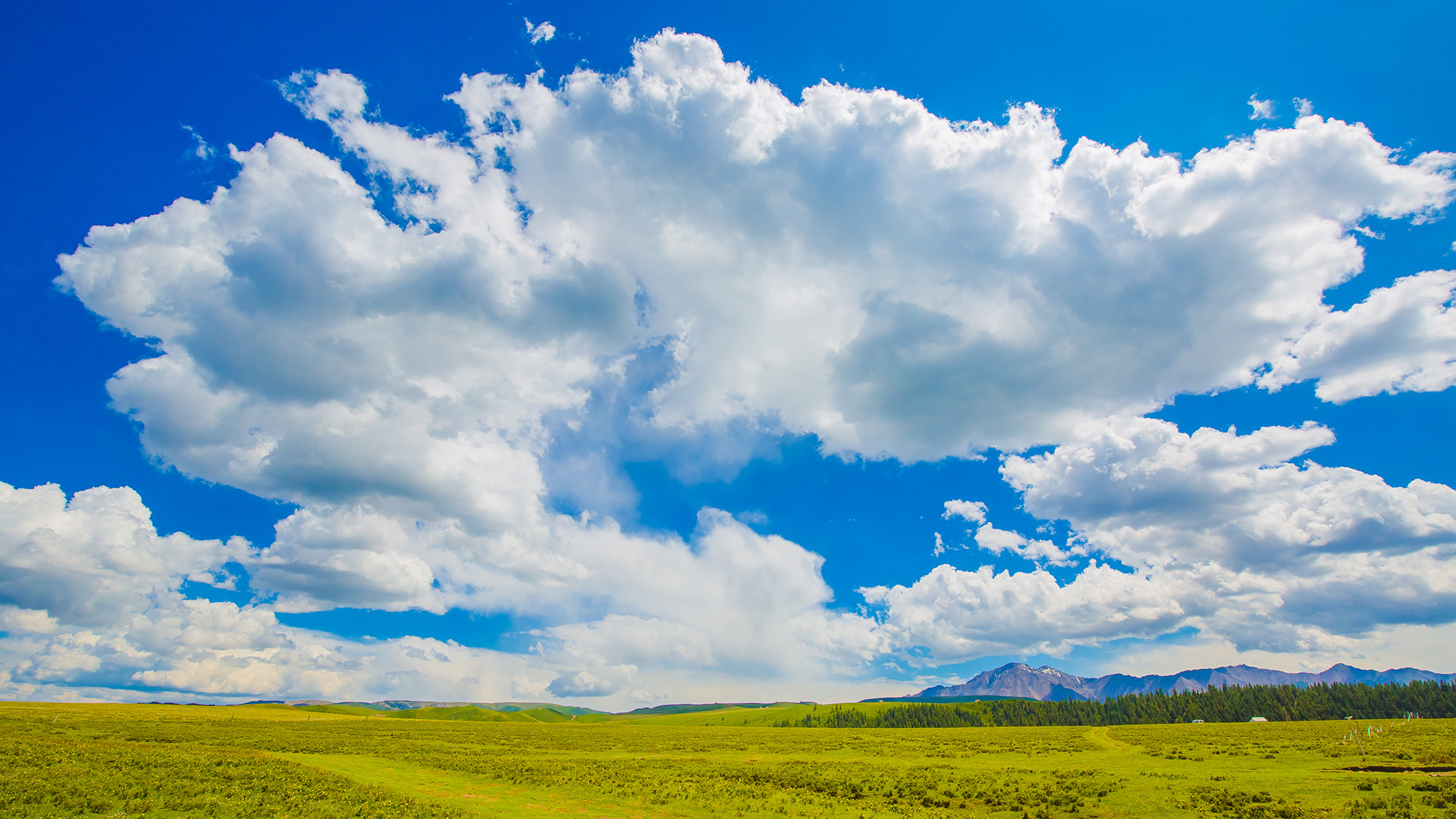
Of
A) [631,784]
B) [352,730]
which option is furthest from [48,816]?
[352,730]

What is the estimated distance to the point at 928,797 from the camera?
41812 millimetres

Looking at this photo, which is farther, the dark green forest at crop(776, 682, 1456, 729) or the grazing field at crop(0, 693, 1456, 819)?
the dark green forest at crop(776, 682, 1456, 729)

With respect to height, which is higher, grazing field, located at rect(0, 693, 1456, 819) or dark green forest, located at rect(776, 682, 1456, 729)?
grazing field, located at rect(0, 693, 1456, 819)

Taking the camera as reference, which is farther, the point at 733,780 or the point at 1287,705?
the point at 1287,705

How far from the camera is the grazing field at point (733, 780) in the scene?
32.9 meters

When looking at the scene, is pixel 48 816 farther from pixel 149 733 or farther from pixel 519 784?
pixel 149 733

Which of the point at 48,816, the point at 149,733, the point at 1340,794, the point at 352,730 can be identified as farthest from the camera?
the point at 352,730

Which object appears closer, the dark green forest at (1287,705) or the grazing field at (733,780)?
the grazing field at (733,780)

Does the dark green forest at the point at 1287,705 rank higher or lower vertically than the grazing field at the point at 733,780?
lower

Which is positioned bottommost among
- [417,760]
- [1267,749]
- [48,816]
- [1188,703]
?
[1188,703]

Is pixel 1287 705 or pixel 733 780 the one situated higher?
pixel 733 780

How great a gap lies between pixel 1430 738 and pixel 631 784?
84.0 meters

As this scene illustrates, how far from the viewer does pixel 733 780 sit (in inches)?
1986

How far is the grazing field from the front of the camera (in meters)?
32.9
